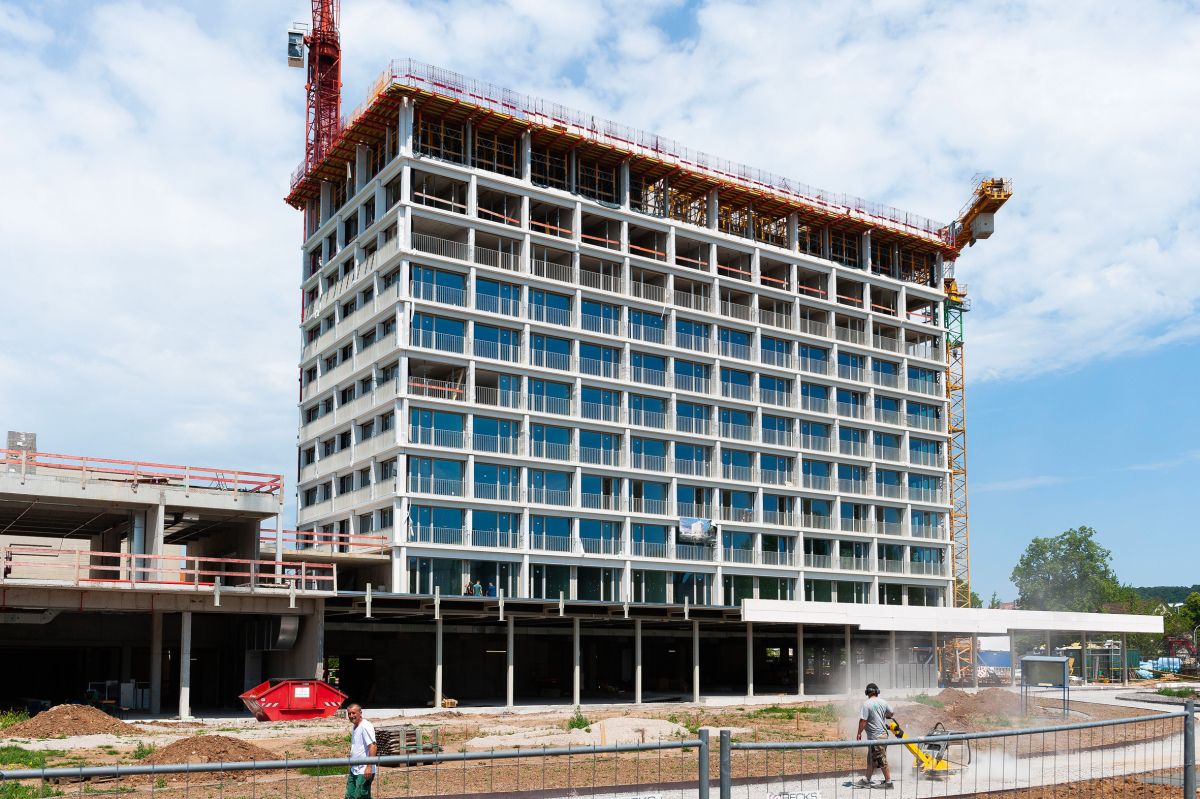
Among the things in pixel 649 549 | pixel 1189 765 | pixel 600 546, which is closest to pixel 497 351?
pixel 600 546

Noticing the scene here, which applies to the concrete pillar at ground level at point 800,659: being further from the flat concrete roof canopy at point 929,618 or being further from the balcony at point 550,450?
the balcony at point 550,450

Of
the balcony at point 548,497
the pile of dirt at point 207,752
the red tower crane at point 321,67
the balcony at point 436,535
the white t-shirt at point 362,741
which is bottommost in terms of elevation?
the pile of dirt at point 207,752

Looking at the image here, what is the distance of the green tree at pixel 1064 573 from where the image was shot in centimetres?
14150

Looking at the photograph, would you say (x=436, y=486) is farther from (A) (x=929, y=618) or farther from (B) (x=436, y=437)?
(A) (x=929, y=618)

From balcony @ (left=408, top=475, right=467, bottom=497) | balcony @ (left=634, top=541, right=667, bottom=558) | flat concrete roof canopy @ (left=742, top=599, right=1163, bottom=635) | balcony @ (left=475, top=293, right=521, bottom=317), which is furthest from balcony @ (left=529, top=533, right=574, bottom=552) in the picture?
balcony @ (left=475, top=293, right=521, bottom=317)

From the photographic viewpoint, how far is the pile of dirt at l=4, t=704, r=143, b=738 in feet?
107

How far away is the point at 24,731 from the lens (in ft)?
107

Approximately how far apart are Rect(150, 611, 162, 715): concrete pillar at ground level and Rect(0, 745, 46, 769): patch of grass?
14.5 meters

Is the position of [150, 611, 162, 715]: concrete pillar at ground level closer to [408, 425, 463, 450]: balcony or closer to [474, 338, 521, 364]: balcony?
[408, 425, 463, 450]: balcony

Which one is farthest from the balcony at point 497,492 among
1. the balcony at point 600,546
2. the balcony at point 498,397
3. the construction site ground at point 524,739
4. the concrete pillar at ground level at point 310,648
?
the concrete pillar at ground level at point 310,648

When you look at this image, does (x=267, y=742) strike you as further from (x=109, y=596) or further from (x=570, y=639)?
(x=570, y=639)

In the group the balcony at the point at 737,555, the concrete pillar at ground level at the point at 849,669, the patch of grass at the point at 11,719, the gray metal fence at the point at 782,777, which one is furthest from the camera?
the balcony at the point at 737,555

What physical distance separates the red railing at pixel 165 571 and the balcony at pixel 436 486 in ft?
19.2

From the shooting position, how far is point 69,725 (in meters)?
33.5
